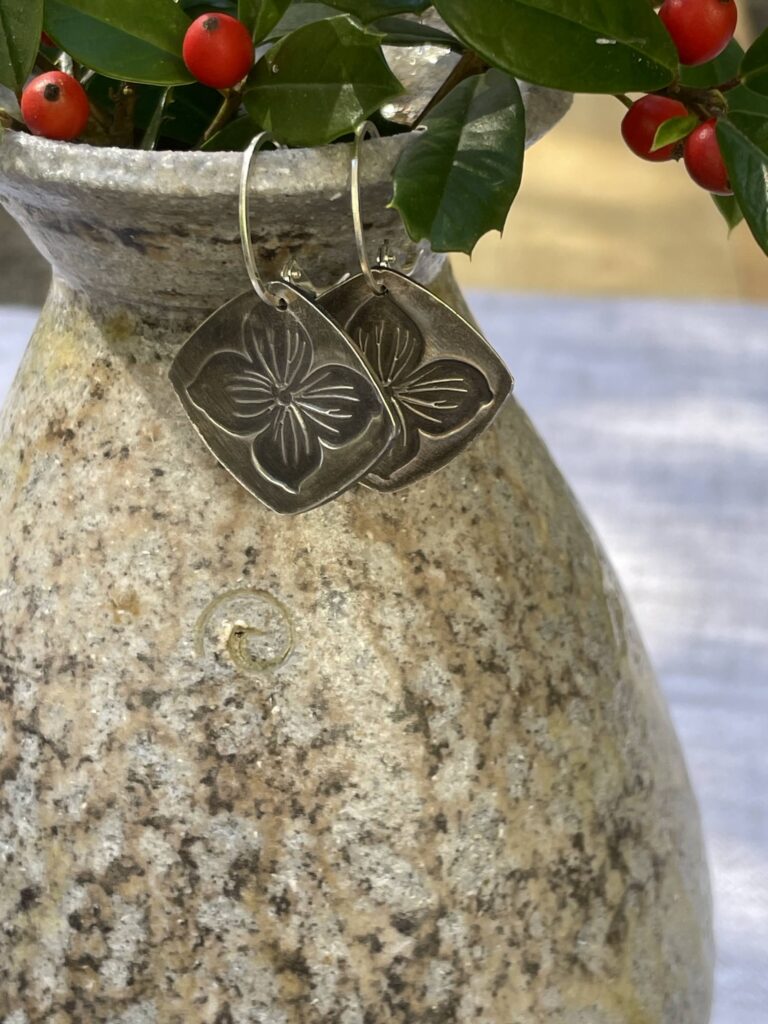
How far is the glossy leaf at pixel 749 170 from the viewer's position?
0.40 metres

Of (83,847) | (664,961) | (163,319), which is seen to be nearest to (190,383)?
(163,319)

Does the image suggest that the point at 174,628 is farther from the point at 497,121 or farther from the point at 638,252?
the point at 638,252

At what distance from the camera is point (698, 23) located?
0.40m

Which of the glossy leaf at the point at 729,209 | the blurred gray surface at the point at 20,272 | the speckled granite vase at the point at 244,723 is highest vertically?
the blurred gray surface at the point at 20,272

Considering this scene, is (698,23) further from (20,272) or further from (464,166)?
(20,272)

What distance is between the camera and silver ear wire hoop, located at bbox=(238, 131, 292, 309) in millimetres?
394

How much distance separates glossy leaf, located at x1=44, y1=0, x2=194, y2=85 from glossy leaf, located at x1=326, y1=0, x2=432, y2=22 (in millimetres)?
46

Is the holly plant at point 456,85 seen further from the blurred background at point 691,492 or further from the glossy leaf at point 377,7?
the blurred background at point 691,492

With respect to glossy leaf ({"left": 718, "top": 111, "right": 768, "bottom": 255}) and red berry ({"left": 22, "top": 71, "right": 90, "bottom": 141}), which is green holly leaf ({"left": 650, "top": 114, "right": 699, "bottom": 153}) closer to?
glossy leaf ({"left": 718, "top": 111, "right": 768, "bottom": 255})

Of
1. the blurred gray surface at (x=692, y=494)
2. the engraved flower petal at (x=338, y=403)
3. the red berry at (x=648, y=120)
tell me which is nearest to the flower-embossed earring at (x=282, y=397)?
the engraved flower petal at (x=338, y=403)

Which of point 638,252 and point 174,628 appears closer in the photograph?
point 174,628

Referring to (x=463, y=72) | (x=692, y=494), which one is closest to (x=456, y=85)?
(x=463, y=72)

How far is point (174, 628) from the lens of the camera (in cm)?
46

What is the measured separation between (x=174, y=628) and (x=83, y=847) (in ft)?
0.25
